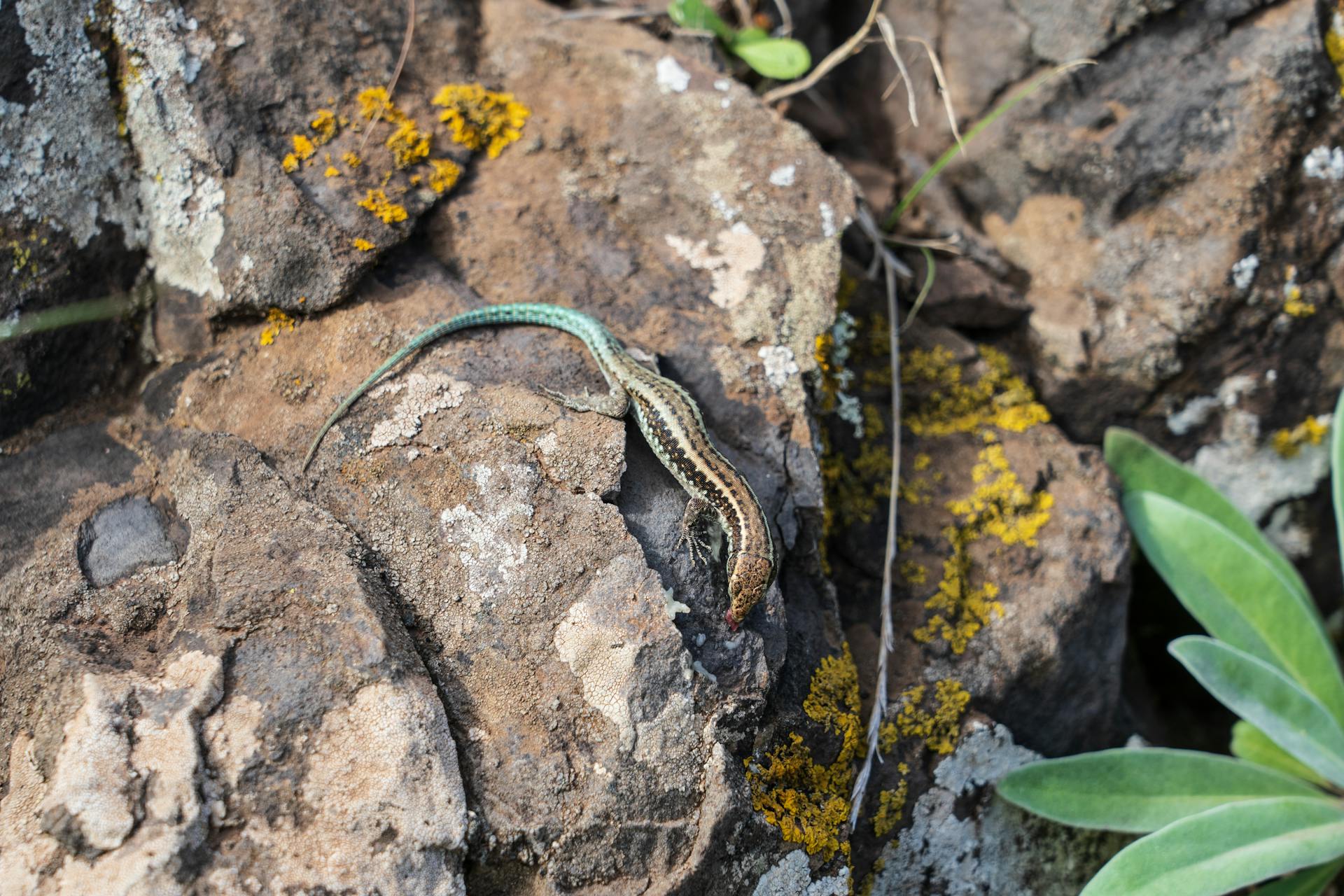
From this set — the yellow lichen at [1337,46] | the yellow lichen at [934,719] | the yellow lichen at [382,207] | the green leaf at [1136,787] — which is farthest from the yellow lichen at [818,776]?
the yellow lichen at [1337,46]

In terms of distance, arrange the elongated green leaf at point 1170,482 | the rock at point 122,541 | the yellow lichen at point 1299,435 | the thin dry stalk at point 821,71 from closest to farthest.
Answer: the rock at point 122,541 < the elongated green leaf at point 1170,482 < the thin dry stalk at point 821,71 < the yellow lichen at point 1299,435

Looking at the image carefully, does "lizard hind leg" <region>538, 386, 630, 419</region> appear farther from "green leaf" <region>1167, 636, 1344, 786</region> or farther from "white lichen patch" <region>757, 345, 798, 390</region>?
"green leaf" <region>1167, 636, 1344, 786</region>

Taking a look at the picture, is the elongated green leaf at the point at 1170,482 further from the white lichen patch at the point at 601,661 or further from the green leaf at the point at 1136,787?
the white lichen patch at the point at 601,661

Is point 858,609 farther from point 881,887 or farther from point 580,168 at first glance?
point 580,168

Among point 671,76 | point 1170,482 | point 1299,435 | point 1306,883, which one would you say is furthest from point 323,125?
point 1306,883

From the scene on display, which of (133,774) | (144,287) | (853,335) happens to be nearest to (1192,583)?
(853,335)

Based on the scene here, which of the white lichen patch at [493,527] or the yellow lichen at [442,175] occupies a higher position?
the yellow lichen at [442,175]
